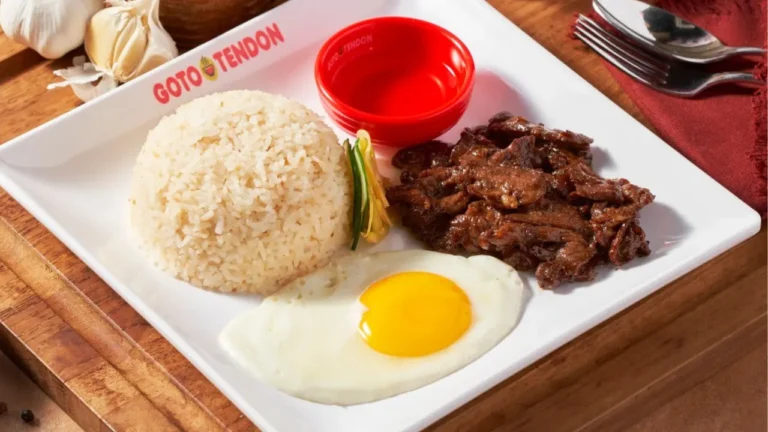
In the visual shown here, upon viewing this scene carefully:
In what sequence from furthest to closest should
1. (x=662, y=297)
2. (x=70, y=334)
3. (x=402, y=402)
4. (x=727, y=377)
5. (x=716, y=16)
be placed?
(x=716, y=16)
(x=727, y=377)
(x=662, y=297)
(x=70, y=334)
(x=402, y=402)

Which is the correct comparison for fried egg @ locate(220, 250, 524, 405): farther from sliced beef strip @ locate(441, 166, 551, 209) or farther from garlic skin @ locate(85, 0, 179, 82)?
garlic skin @ locate(85, 0, 179, 82)

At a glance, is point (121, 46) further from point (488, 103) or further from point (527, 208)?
point (527, 208)

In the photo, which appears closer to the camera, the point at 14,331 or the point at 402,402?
the point at 402,402

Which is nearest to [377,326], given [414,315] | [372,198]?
[414,315]

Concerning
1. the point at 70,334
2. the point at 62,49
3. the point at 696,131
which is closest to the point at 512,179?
the point at 696,131

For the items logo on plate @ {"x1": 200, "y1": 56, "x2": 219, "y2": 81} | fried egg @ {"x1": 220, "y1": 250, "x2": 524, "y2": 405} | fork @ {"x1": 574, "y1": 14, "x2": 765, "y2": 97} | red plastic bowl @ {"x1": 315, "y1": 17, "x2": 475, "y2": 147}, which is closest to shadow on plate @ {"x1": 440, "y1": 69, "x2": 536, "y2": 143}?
red plastic bowl @ {"x1": 315, "y1": 17, "x2": 475, "y2": 147}

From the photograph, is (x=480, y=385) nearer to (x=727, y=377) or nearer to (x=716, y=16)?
(x=727, y=377)

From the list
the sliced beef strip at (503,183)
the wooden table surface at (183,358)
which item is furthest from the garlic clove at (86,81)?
the sliced beef strip at (503,183)
